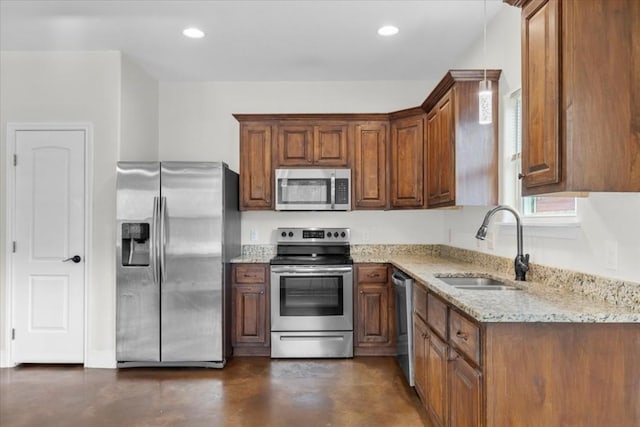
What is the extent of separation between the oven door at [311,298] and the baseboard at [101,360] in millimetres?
1440

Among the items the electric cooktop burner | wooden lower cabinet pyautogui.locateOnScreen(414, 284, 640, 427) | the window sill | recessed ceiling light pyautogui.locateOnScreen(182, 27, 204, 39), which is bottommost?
wooden lower cabinet pyautogui.locateOnScreen(414, 284, 640, 427)

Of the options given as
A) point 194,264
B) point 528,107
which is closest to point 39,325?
point 194,264

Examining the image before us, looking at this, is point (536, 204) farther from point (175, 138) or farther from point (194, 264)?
point (175, 138)

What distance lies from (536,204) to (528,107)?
97 centimetres

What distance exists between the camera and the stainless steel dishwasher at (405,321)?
117 inches

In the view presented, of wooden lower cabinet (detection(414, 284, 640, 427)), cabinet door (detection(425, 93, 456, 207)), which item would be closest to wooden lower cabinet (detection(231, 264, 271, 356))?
cabinet door (detection(425, 93, 456, 207))

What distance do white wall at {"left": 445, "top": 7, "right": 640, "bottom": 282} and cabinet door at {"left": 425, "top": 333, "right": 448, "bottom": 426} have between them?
797 mm

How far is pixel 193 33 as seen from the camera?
10.7 ft

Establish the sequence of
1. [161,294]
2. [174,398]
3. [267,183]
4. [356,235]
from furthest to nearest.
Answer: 1. [356,235]
2. [267,183]
3. [161,294]
4. [174,398]

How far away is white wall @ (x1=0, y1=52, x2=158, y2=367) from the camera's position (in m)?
3.61

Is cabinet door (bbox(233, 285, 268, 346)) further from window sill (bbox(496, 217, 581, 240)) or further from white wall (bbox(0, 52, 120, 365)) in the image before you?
window sill (bbox(496, 217, 581, 240))

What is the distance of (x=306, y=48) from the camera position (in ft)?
11.7

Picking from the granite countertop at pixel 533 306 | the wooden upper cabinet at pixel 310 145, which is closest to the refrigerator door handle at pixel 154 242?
the wooden upper cabinet at pixel 310 145

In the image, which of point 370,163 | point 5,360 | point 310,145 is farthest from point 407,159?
point 5,360
